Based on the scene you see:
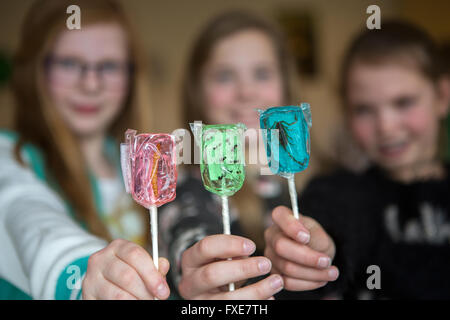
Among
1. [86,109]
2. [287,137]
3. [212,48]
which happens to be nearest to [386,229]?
[287,137]

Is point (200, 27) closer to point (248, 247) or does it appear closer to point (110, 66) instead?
point (110, 66)

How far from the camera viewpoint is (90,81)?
2.44ft

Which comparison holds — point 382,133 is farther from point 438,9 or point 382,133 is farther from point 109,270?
point 438,9

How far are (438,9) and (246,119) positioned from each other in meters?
1.16

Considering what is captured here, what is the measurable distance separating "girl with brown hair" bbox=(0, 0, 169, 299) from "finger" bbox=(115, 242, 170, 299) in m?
0.09

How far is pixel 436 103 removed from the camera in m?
0.98

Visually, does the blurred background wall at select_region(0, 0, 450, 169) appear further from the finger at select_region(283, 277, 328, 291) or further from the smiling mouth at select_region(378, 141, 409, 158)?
the finger at select_region(283, 277, 328, 291)

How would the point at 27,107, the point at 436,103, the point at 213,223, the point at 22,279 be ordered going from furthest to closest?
the point at 436,103
the point at 27,107
the point at 213,223
the point at 22,279

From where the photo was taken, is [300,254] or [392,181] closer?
[300,254]

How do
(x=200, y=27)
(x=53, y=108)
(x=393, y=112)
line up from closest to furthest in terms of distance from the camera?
1. (x=53, y=108)
2. (x=393, y=112)
3. (x=200, y=27)

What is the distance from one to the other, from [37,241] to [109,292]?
0.18 metres

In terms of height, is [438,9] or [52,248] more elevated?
[438,9]

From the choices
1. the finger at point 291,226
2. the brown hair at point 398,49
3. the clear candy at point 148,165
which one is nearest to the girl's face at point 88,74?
the clear candy at point 148,165
